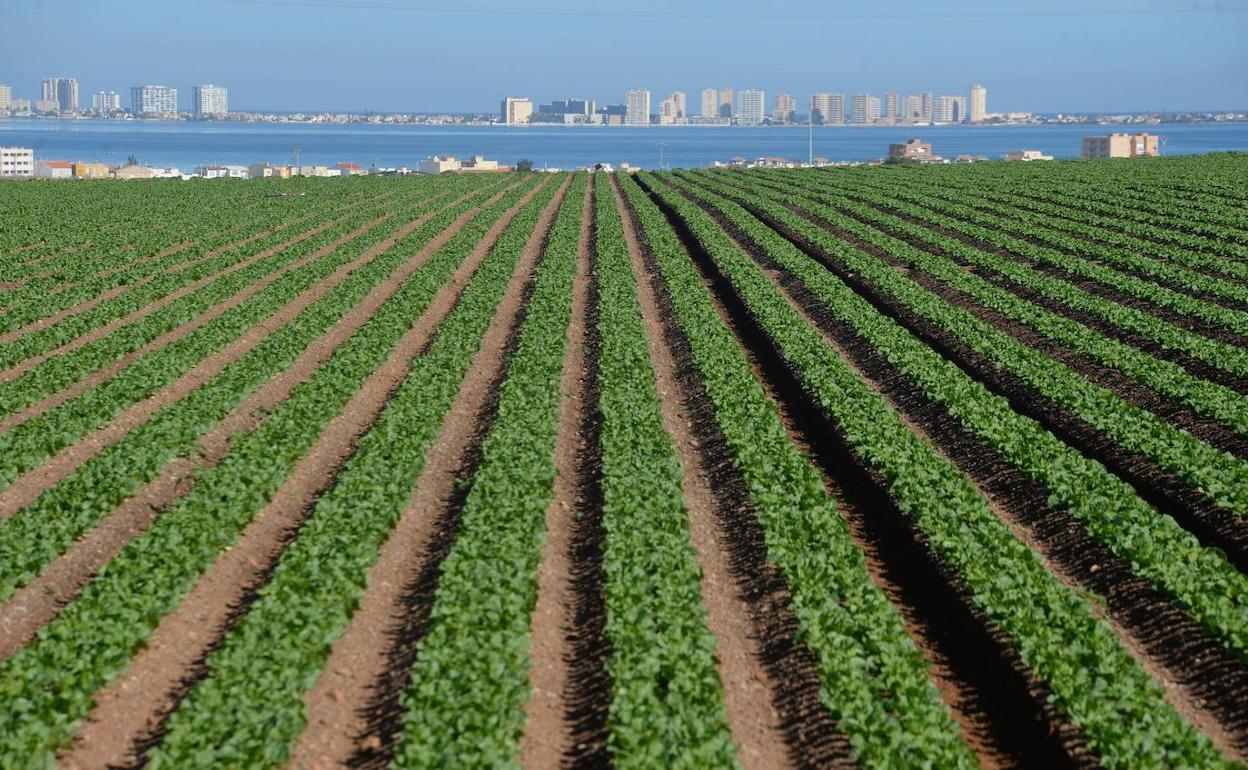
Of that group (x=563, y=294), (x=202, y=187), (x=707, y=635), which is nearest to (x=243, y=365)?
(x=563, y=294)

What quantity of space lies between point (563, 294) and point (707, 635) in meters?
19.5

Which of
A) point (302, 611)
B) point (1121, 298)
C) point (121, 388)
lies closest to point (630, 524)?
point (302, 611)

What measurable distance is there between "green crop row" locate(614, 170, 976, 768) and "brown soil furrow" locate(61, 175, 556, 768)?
4996mm

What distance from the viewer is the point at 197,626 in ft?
37.2

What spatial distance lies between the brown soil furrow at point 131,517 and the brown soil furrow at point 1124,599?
370 inches

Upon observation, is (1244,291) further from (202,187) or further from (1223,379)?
(202,187)

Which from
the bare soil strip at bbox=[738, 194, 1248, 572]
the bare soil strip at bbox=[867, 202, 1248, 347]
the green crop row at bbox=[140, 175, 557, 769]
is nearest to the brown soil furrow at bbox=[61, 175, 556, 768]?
the green crop row at bbox=[140, 175, 557, 769]

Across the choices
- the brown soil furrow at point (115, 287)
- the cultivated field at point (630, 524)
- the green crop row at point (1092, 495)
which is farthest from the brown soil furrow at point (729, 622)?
the brown soil furrow at point (115, 287)

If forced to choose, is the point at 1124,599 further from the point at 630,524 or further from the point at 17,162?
the point at 17,162

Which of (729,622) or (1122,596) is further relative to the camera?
(1122,596)

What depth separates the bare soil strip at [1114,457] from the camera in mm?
13625

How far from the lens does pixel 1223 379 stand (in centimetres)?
2034

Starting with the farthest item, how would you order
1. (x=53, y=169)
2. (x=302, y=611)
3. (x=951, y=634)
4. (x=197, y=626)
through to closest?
(x=53, y=169)
(x=951, y=634)
(x=197, y=626)
(x=302, y=611)

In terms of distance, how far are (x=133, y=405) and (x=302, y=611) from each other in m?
9.61
